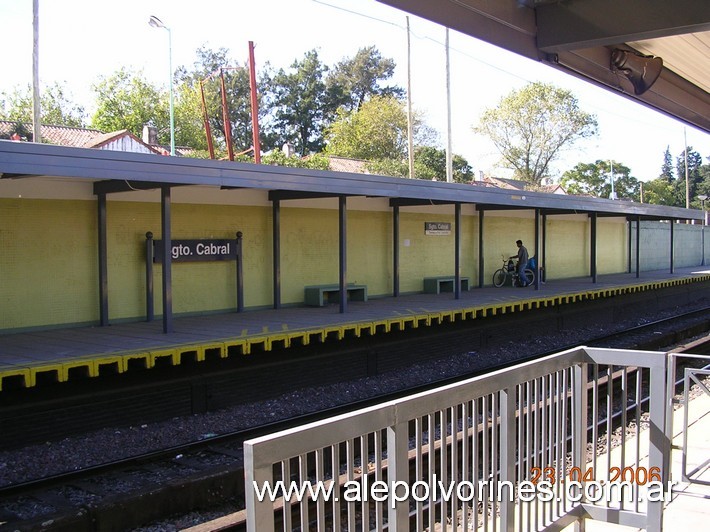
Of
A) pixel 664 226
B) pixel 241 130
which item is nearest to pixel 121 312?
pixel 664 226

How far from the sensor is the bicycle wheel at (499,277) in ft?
67.1

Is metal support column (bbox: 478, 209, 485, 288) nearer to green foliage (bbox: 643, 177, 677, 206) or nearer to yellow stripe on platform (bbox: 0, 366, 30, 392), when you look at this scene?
yellow stripe on platform (bbox: 0, 366, 30, 392)

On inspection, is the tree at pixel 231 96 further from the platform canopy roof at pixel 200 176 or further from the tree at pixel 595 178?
the platform canopy roof at pixel 200 176

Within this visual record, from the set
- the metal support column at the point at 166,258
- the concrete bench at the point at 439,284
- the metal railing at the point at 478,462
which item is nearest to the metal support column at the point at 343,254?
the metal support column at the point at 166,258

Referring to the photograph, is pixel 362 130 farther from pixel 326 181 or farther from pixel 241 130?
pixel 326 181

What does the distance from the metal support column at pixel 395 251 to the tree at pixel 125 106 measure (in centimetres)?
3589

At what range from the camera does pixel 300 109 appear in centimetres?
6538

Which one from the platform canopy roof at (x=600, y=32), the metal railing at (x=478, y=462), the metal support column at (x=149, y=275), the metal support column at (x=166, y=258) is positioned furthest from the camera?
the metal support column at (x=149, y=275)

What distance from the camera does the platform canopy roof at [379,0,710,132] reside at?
13.1ft

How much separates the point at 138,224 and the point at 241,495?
6.37 m

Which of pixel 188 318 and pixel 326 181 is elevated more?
pixel 326 181

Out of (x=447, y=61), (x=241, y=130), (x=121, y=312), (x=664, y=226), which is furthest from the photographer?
(x=241, y=130)

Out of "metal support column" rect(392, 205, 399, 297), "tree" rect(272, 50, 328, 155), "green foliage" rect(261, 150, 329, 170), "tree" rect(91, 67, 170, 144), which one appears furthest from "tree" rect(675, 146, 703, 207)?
"metal support column" rect(392, 205, 399, 297)

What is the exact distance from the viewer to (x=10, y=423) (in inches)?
300
